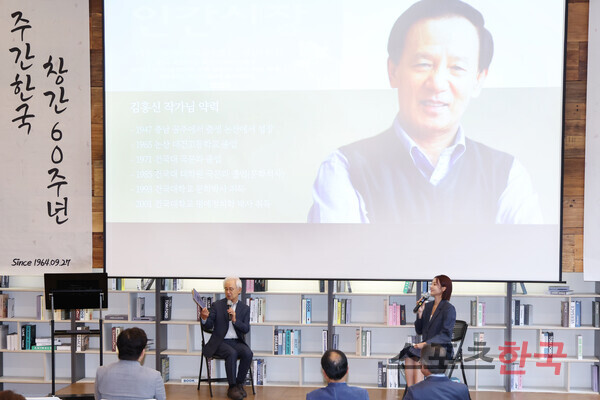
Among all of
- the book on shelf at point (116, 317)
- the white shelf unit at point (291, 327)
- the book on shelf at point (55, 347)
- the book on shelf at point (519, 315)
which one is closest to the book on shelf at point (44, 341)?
the book on shelf at point (55, 347)

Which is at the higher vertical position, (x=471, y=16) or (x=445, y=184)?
(x=471, y=16)

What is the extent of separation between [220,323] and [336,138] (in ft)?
7.09

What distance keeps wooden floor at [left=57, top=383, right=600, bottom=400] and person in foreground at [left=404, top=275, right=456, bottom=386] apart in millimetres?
744

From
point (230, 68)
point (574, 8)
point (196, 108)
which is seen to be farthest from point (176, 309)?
point (574, 8)

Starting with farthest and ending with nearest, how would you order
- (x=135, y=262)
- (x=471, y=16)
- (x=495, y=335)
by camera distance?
(x=495, y=335), (x=135, y=262), (x=471, y=16)

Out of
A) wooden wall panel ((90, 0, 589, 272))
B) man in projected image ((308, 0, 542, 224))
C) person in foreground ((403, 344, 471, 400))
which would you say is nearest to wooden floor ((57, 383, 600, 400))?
wooden wall panel ((90, 0, 589, 272))

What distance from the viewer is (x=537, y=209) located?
582 cm

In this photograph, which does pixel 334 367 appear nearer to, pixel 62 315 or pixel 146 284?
pixel 146 284

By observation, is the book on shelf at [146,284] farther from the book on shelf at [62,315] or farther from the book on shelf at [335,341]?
the book on shelf at [335,341]

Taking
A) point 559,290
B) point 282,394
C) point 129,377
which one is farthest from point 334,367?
point 559,290

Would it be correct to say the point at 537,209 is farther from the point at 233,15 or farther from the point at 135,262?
the point at 135,262

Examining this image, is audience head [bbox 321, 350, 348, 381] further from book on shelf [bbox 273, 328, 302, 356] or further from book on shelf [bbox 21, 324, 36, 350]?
book on shelf [bbox 21, 324, 36, 350]

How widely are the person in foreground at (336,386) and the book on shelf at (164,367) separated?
384 centimetres

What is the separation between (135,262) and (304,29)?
2.88 metres
